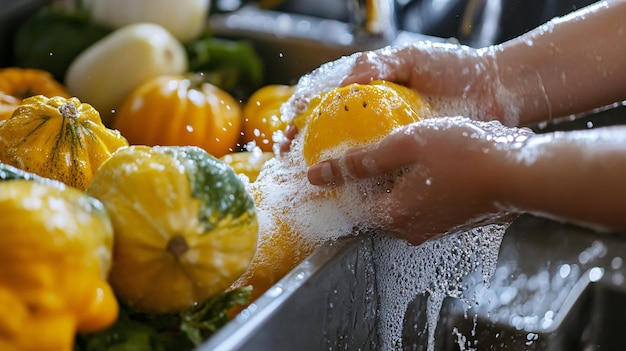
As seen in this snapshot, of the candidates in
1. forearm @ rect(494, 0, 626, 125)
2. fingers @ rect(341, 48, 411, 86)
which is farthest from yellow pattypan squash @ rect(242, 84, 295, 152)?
forearm @ rect(494, 0, 626, 125)

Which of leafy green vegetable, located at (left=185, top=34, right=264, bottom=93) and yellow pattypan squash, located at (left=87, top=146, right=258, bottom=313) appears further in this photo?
leafy green vegetable, located at (left=185, top=34, right=264, bottom=93)

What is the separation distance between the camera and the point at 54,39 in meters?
1.62

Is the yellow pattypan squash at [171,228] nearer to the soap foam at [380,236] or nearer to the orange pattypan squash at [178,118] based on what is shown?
the soap foam at [380,236]

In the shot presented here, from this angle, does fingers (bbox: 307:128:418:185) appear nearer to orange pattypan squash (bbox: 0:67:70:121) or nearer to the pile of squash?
the pile of squash

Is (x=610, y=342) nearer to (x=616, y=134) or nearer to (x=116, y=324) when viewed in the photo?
(x=616, y=134)

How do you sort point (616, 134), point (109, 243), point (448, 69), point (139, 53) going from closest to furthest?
1. point (109, 243)
2. point (616, 134)
3. point (448, 69)
4. point (139, 53)

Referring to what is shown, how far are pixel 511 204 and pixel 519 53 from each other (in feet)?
1.42

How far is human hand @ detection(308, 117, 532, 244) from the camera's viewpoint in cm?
76

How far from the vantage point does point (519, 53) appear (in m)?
1.12

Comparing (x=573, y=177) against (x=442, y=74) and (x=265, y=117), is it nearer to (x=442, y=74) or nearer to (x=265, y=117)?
(x=442, y=74)

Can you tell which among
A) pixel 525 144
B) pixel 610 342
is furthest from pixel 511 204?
pixel 610 342

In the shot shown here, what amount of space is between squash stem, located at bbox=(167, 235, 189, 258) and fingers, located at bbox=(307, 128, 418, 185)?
26cm

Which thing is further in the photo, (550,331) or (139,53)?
(139,53)

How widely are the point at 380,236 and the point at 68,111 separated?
1.27ft
